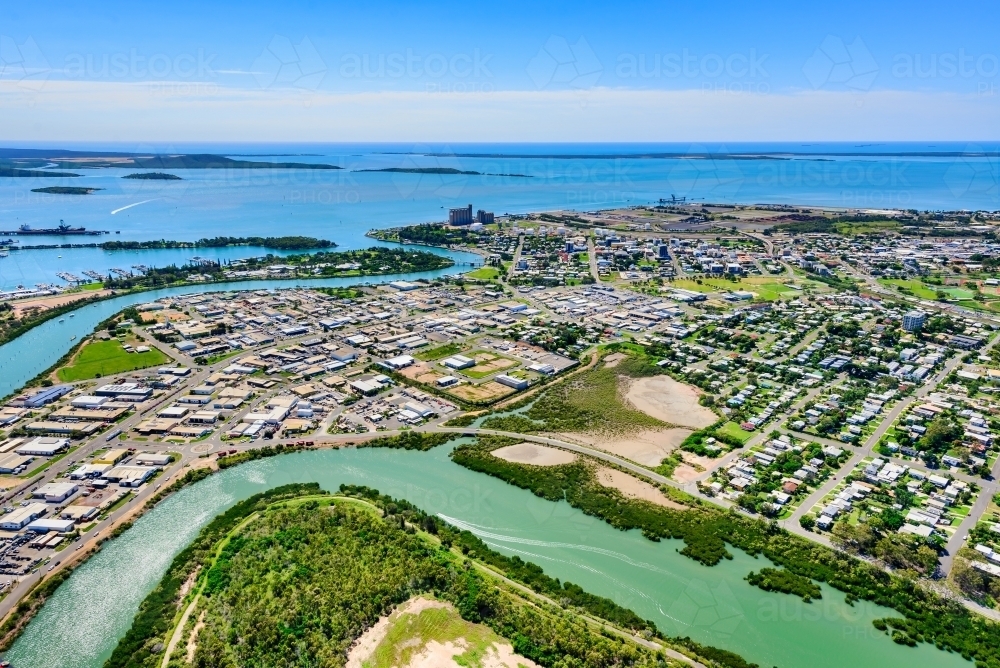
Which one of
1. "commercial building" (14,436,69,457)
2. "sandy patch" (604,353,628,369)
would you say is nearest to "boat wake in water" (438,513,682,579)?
"sandy patch" (604,353,628,369)

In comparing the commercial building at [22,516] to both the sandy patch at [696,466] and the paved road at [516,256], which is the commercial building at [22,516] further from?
the paved road at [516,256]

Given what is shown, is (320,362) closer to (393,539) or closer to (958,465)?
(393,539)

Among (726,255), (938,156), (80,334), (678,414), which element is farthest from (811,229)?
(938,156)

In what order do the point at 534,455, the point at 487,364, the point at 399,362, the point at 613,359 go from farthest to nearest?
1. the point at 613,359
2. the point at 487,364
3. the point at 399,362
4. the point at 534,455

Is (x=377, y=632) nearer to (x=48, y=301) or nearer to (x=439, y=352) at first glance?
(x=439, y=352)

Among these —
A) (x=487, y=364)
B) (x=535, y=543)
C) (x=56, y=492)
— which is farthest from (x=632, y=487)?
(x=56, y=492)

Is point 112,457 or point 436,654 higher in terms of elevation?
point 436,654

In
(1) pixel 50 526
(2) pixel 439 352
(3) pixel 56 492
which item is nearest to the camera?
(1) pixel 50 526

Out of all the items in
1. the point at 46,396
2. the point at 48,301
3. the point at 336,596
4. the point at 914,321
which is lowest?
the point at 48,301
